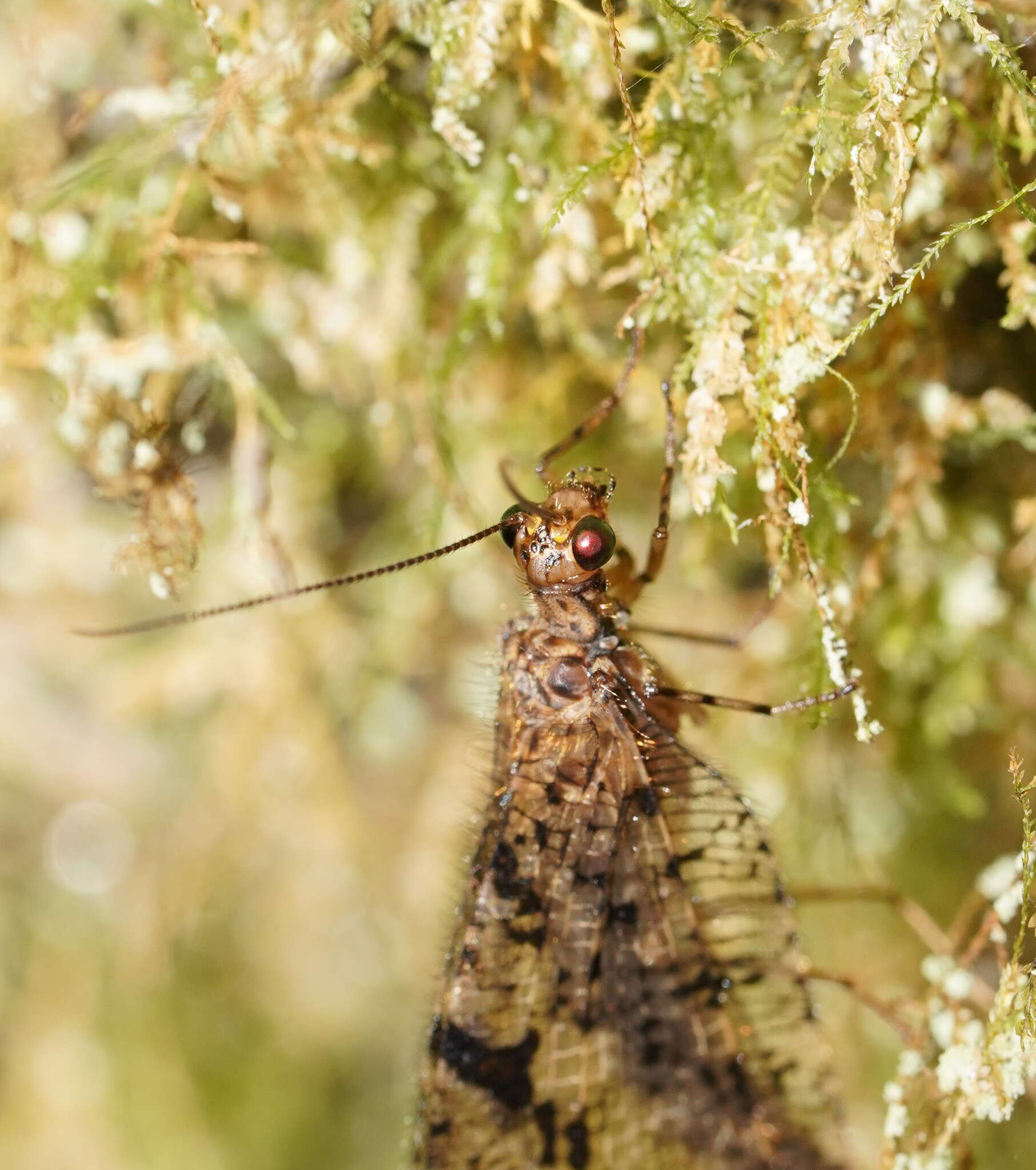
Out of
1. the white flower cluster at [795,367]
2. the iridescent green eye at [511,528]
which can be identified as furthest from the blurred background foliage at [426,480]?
the iridescent green eye at [511,528]

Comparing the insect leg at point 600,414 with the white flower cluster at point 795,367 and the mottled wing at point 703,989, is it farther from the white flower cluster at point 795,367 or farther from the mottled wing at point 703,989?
the mottled wing at point 703,989

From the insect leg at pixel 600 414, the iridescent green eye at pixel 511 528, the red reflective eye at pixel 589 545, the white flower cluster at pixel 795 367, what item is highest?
the insect leg at pixel 600 414

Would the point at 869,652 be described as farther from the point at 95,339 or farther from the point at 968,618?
the point at 95,339

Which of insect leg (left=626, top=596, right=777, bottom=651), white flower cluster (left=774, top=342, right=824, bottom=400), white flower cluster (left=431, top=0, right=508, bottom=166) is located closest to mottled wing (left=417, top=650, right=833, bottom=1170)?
insect leg (left=626, top=596, right=777, bottom=651)

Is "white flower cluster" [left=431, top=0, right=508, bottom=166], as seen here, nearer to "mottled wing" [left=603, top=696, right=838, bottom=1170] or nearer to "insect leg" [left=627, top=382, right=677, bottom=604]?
"insect leg" [left=627, top=382, right=677, bottom=604]

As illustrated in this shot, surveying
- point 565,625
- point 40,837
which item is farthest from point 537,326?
point 40,837

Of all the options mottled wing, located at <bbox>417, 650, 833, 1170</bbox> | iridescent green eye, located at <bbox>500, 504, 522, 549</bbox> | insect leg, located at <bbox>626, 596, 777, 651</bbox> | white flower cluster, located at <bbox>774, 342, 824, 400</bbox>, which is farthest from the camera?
insect leg, located at <bbox>626, 596, 777, 651</bbox>

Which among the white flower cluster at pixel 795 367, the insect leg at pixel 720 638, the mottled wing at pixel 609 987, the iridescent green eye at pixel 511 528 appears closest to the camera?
the white flower cluster at pixel 795 367
